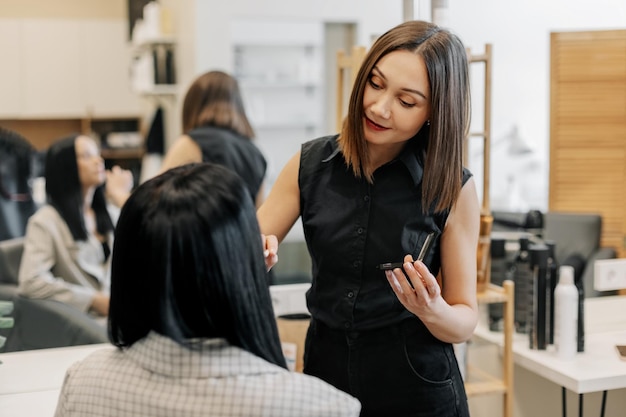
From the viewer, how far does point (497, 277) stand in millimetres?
2613

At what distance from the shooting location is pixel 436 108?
141 centimetres

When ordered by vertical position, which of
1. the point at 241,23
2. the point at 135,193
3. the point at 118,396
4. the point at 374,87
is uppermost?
the point at 241,23

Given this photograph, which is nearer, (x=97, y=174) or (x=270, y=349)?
(x=270, y=349)

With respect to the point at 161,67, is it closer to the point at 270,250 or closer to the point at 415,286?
the point at 270,250

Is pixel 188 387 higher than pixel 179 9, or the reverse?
pixel 179 9

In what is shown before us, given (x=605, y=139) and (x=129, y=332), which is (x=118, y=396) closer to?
(x=129, y=332)

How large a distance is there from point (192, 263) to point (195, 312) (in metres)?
0.06

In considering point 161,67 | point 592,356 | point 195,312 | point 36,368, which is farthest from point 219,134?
point 161,67

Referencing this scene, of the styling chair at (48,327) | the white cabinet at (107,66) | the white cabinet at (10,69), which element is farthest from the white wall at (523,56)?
the white cabinet at (10,69)

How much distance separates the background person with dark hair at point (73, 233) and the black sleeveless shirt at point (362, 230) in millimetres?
1477

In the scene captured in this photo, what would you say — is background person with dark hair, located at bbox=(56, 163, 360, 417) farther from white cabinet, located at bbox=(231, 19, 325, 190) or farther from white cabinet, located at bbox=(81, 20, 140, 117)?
white cabinet, located at bbox=(81, 20, 140, 117)

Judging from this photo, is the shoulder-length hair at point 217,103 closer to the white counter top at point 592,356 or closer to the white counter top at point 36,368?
the white counter top at point 36,368

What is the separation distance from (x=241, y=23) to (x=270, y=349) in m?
4.86

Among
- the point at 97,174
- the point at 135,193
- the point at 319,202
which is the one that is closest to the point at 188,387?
the point at 135,193
